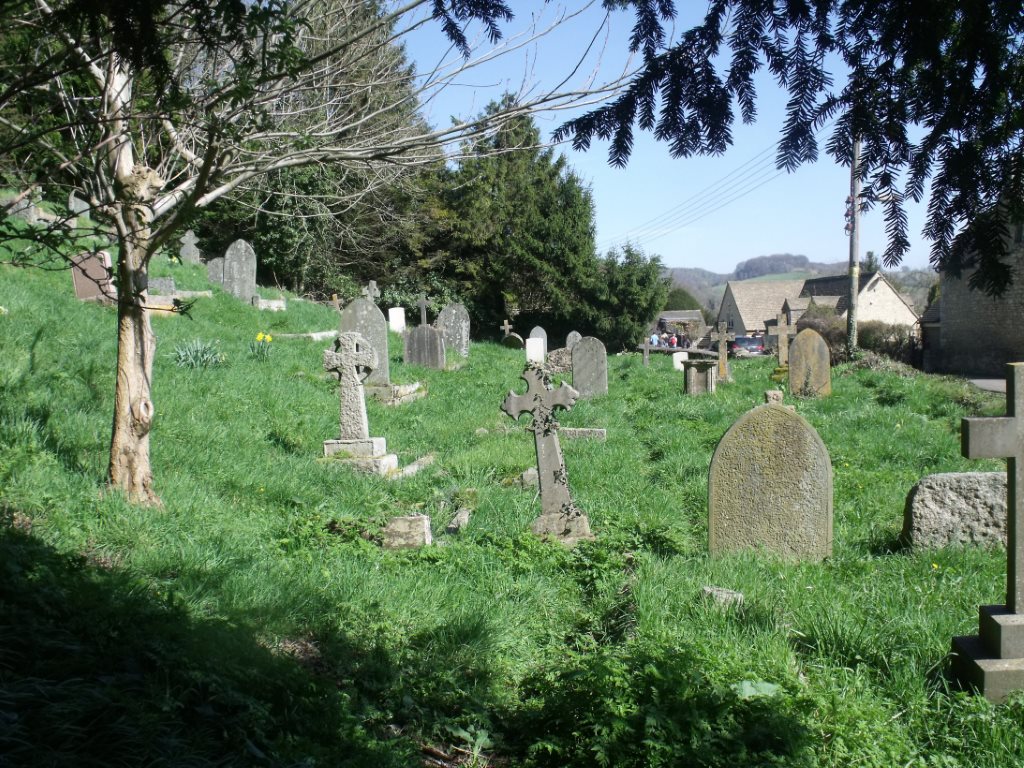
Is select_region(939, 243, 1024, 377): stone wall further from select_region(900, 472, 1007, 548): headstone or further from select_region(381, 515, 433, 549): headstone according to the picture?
select_region(381, 515, 433, 549): headstone

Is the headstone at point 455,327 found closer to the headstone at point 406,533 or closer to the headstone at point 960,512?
the headstone at point 406,533

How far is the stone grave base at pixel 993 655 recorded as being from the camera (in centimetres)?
353

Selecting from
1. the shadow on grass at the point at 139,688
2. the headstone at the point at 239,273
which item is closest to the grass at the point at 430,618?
the shadow on grass at the point at 139,688

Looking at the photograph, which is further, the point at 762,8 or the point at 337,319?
the point at 337,319

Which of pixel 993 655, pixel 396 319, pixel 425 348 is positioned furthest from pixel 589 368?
pixel 993 655

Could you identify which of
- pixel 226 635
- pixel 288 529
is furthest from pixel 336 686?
pixel 288 529

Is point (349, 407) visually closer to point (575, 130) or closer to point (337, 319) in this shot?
point (575, 130)

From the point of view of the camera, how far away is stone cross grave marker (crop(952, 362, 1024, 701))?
3.55 m

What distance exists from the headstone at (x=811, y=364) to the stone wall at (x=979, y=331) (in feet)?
50.7

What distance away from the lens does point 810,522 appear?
574 cm

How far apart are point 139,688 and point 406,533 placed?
9.72 ft

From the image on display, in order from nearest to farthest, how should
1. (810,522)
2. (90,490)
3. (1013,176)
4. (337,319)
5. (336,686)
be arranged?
(1013,176), (336,686), (90,490), (810,522), (337,319)

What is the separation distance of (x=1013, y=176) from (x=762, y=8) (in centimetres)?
98

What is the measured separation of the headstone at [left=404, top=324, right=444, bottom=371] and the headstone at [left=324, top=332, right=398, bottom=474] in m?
8.20
